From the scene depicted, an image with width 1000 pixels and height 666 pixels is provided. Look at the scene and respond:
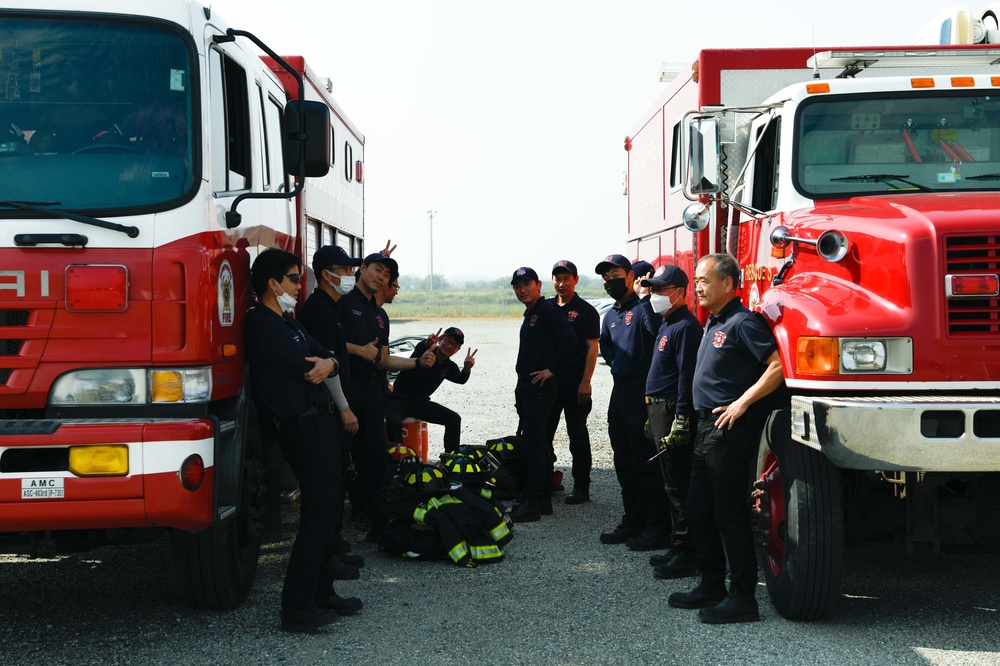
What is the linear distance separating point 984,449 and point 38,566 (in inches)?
211

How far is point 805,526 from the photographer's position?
4.80m

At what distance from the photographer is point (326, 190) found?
802 centimetres

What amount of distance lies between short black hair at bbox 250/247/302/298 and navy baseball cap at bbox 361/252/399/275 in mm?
2331

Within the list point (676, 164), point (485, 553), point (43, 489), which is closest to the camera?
point (43, 489)

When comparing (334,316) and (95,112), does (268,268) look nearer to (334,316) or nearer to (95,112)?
(95,112)

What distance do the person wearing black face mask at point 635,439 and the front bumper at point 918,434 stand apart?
240 cm

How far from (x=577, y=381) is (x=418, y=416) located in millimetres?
1376

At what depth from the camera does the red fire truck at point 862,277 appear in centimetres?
447

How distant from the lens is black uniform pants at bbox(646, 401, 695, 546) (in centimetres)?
607

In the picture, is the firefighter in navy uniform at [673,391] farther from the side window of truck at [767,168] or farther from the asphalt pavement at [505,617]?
the side window of truck at [767,168]

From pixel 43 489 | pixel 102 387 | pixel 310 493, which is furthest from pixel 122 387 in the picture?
pixel 310 493

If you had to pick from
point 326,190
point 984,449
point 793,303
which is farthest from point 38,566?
point 984,449

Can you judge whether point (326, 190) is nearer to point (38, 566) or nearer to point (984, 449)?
point (38, 566)

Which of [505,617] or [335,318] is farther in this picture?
[335,318]
